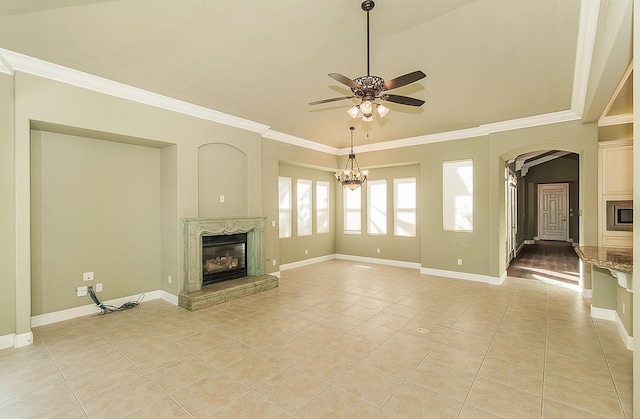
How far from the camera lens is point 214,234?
5.07 meters

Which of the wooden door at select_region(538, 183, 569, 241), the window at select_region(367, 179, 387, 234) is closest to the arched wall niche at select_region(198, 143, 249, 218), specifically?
the window at select_region(367, 179, 387, 234)

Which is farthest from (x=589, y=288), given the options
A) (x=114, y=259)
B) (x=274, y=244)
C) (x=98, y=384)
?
(x=114, y=259)

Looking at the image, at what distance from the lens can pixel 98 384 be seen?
8.54 ft

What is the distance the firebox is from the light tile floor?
0.84m

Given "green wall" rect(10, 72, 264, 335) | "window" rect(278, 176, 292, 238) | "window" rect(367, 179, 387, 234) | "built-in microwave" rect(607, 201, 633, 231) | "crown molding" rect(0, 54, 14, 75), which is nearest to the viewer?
"crown molding" rect(0, 54, 14, 75)

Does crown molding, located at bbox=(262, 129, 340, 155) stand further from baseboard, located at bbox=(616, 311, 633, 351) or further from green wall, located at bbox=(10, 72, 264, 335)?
baseboard, located at bbox=(616, 311, 633, 351)

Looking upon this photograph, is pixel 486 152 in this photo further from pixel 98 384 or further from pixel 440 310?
pixel 98 384

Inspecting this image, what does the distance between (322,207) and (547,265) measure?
6051 millimetres

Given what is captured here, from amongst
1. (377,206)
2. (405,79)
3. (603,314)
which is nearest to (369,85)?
(405,79)

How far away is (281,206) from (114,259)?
12.0 feet

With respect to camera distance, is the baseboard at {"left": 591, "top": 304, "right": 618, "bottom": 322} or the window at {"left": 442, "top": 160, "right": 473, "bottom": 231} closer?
the baseboard at {"left": 591, "top": 304, "right": 618, "bottom": 322}

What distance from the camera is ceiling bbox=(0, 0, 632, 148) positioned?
2707mm

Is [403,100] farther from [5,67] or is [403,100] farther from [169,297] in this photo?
[169,297]

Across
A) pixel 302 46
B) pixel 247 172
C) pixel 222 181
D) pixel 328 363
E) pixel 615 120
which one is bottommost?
pixel 328 363
